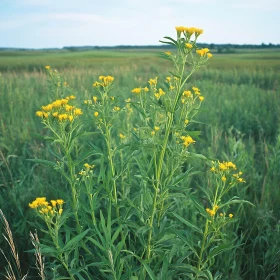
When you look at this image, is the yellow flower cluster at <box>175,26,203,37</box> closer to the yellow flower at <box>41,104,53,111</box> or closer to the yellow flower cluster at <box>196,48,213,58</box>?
the yellow flower cluster at <box>196,48,213,58</box>

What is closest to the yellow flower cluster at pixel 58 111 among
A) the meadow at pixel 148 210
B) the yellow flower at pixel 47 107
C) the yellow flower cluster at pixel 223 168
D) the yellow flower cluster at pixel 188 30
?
the yellow flower at pixel 47 107

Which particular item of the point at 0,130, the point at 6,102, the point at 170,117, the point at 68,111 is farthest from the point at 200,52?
the point at 6,102

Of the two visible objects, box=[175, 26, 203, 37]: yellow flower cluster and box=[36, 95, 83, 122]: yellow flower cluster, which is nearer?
box=[175, 26, 203, 37]: yellow flower cluster

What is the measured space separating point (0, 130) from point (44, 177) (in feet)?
5.21

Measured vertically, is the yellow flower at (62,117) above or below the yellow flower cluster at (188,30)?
below

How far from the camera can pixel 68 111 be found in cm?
161

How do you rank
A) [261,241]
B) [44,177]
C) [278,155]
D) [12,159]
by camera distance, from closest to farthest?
[261,241], [278,155], [44,177], [12,159]

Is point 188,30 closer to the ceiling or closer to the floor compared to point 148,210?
closer to the ceiling

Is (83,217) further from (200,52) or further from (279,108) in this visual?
(279,108)

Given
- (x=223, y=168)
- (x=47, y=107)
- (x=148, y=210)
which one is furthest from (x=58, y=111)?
(x=223, y=168)

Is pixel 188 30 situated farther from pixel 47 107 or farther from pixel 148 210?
pixel 148 210

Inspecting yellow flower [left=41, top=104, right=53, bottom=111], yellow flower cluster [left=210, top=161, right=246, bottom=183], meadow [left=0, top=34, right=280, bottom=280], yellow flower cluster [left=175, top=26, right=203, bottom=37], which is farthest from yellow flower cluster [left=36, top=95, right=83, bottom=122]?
yellow flower cluster [left=210, top=161, right=246, bottom=183]

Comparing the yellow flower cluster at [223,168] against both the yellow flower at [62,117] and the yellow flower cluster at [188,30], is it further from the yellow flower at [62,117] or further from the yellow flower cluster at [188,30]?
the yellow flower at [62,117]

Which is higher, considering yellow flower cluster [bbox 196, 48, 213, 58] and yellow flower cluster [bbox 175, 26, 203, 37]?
yellow flower cluster [bbox 175, 26, 203, 37]
